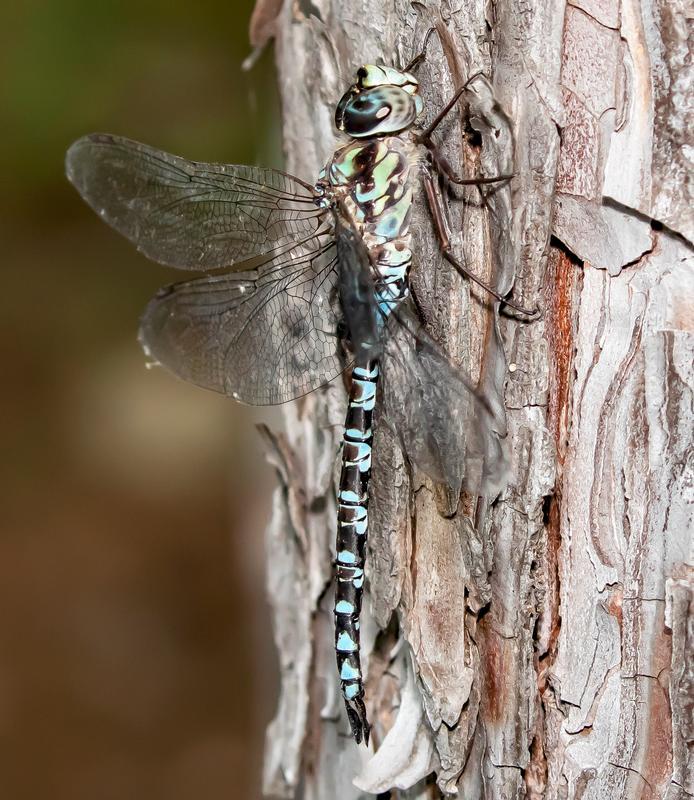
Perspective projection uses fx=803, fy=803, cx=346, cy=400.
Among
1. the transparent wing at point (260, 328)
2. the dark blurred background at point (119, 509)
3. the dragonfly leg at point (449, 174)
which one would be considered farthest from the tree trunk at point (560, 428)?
the dark blurred background at point (119, 509)

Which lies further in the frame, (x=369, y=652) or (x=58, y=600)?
(x=58, y=600)

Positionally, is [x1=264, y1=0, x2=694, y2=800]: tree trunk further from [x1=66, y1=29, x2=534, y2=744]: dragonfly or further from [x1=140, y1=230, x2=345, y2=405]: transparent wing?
[x1=140, y1=230, x2=345, y2=405]: transparent wing

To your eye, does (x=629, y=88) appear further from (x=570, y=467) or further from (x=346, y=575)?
(x=346, y=575)

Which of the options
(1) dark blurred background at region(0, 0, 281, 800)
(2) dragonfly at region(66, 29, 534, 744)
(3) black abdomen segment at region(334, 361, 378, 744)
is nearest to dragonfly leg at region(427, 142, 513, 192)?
(2) dragonfly at region(66, 29, 534, 744)

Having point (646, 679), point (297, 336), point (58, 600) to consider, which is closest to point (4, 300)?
point (58, 600)

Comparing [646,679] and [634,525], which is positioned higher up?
[634,525]

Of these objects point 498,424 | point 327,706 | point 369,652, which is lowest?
point 327,706
